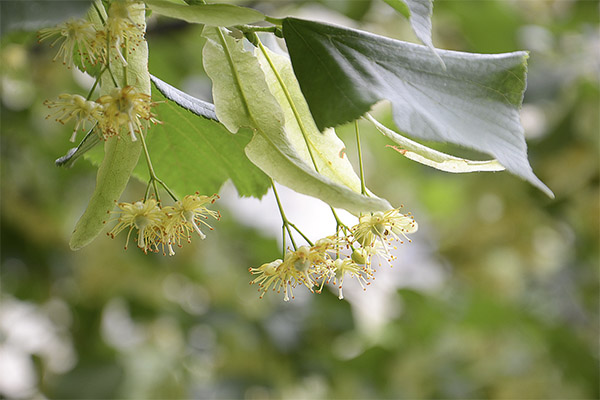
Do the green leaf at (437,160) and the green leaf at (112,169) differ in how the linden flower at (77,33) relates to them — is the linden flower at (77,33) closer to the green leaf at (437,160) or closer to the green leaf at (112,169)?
the green leaf at (112,169)

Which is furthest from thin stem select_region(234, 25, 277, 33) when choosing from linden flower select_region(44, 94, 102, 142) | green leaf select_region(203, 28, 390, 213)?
linden flower select_region(44, 94, 102, 142)

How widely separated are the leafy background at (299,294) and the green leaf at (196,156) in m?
0.83

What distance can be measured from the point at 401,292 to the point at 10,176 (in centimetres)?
106

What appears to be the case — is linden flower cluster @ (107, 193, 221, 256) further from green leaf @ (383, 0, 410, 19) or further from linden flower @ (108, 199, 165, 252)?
green leaf @ (383, 0, 410, 19)

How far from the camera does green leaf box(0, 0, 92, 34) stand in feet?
1.20

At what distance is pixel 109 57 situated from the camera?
45cm

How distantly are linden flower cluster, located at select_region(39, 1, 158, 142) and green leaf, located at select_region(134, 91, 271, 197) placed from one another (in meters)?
0.10

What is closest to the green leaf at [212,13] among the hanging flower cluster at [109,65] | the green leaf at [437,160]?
the hanging flower cluster at [109,65]

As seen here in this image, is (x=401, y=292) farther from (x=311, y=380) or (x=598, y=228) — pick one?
(x=598, y=228)

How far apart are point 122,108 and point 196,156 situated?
0.63 feet

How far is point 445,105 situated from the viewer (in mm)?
450

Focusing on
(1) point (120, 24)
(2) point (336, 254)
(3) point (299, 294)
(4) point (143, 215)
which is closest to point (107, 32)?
(1) point (120, 24)

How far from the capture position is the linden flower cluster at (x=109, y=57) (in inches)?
17.5

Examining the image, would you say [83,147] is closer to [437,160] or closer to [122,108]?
[122,108]
